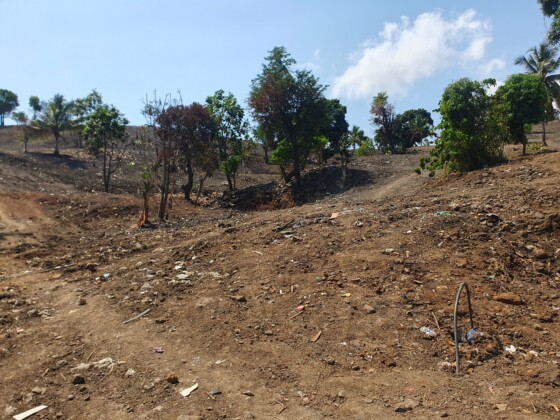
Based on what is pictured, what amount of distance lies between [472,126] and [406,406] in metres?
10.1

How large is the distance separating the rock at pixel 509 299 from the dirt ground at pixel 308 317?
1 cm

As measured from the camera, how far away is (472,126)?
39.2 ft

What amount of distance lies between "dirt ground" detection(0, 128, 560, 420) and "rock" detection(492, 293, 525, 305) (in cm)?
1

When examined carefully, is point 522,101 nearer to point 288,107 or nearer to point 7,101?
point 288,107

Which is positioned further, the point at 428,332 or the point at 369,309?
the point at 369,309

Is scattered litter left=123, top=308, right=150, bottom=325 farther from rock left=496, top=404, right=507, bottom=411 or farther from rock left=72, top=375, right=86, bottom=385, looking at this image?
rock left=496, top=404, right=507, bottom=411

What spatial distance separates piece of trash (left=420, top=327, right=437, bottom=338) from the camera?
14.5 ft

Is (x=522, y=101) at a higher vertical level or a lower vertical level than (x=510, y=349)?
higher

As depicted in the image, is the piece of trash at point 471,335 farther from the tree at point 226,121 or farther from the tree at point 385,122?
the tree at point 385,122

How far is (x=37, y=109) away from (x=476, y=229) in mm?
34328

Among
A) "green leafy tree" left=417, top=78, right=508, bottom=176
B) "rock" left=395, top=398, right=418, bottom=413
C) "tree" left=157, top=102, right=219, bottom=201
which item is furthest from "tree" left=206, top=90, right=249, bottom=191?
"rock" left=395, top=398, right=418, bottom=413

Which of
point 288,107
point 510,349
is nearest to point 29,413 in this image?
point 510,349

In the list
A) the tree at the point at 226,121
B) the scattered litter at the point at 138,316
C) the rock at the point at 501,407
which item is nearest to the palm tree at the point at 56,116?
the tree at the point at 226,121

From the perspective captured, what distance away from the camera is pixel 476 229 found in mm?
6539
